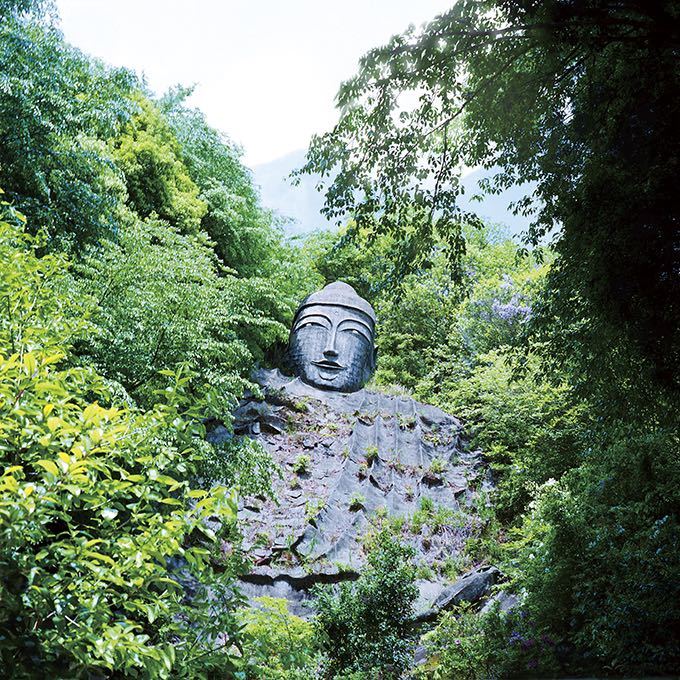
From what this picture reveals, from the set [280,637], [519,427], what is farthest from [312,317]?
[280,637]

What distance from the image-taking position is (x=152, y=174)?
1336 cm

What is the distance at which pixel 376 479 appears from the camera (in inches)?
385

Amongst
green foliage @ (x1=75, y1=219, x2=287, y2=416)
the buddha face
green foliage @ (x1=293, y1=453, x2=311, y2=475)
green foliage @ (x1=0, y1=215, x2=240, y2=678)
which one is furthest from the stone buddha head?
green foliage @ (x1=0, y1=215, x2=240, y2=678)

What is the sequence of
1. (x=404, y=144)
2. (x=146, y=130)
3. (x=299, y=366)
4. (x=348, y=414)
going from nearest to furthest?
1. (x=404, y=144)
2. (x=348, y=414)
3. (x=299, y=366)
4. (x=146, y=130)

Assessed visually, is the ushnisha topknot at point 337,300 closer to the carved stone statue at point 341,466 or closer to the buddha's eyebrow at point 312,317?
the carved stone statue at point 341,466

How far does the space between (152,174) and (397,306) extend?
910 centimetres

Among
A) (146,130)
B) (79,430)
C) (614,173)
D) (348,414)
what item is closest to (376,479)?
(348,414)

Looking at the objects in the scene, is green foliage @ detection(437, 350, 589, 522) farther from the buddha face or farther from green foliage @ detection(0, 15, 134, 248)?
green foliage @ detection(0, 15, 134, 248)

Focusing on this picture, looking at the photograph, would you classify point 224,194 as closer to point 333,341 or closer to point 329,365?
point 333,341

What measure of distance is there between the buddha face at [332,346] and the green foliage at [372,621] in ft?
22.2

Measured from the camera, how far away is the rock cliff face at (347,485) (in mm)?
7792

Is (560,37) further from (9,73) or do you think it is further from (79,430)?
(9,73)

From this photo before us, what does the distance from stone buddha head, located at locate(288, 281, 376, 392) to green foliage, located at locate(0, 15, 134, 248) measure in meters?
5.68

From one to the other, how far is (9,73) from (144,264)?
7.72 ft
